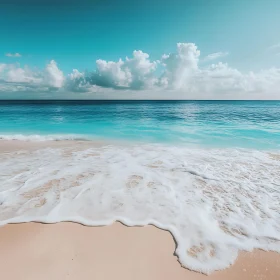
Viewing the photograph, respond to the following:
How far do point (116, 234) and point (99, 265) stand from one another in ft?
2.53

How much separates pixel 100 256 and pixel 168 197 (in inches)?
103

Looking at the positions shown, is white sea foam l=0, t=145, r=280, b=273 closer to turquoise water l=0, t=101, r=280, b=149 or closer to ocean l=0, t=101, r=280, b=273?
ocean l=0, t=101, r=280, b=273

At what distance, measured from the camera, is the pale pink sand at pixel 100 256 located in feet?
10.1

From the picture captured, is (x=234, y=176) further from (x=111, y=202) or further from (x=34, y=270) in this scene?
(x=34, y=270)

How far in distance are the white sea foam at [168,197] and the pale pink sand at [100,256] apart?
Result: 0.22 metres

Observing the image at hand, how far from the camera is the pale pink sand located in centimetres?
309

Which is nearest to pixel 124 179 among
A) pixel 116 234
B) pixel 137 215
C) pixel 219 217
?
pixel 137 215

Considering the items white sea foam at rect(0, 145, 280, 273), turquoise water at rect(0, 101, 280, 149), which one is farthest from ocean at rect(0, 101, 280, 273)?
turquoise water at rect(0, 101, 280, 149)

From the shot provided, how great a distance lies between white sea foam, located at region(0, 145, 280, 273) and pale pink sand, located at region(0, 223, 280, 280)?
0.22 m

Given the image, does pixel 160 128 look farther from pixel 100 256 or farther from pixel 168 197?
pixel 100 256

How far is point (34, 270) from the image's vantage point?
3141 mm

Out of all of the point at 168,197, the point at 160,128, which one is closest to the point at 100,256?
the point at 168,197

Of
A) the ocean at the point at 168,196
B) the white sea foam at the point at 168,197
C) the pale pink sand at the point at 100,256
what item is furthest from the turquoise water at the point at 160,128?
the pale pink sand at the point at 100,256

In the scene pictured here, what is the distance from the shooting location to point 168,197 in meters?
5.50
